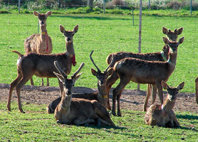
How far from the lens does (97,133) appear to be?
11.1 meters

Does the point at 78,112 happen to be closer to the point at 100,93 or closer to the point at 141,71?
the point at 100,93

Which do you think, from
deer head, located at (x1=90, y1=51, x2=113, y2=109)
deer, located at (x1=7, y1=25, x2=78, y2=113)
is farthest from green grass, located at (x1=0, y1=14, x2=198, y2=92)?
deer head, located at (x1=90, y1=51, x2=113, y2=109)

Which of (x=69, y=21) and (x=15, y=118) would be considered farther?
(x=69, y=21)

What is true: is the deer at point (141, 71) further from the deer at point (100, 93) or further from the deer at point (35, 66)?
the deer at point (35, 66)

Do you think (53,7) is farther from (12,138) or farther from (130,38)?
(12,138)

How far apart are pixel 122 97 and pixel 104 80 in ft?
11.0

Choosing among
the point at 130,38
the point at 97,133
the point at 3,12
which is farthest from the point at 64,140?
the point at 3,12

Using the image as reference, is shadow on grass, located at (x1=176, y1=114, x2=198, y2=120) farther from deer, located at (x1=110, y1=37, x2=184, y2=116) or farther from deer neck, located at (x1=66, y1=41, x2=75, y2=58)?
deer neck, located at (x1=66, y1=41, x2=75, y2=58)

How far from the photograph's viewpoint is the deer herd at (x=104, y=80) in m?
12.0

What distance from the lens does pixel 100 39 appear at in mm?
30797

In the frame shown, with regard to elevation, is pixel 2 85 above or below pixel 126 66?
below

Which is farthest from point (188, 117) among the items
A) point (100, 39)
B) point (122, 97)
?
point (100, 39)

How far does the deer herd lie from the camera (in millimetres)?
11969

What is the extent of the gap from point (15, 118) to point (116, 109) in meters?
3.29
